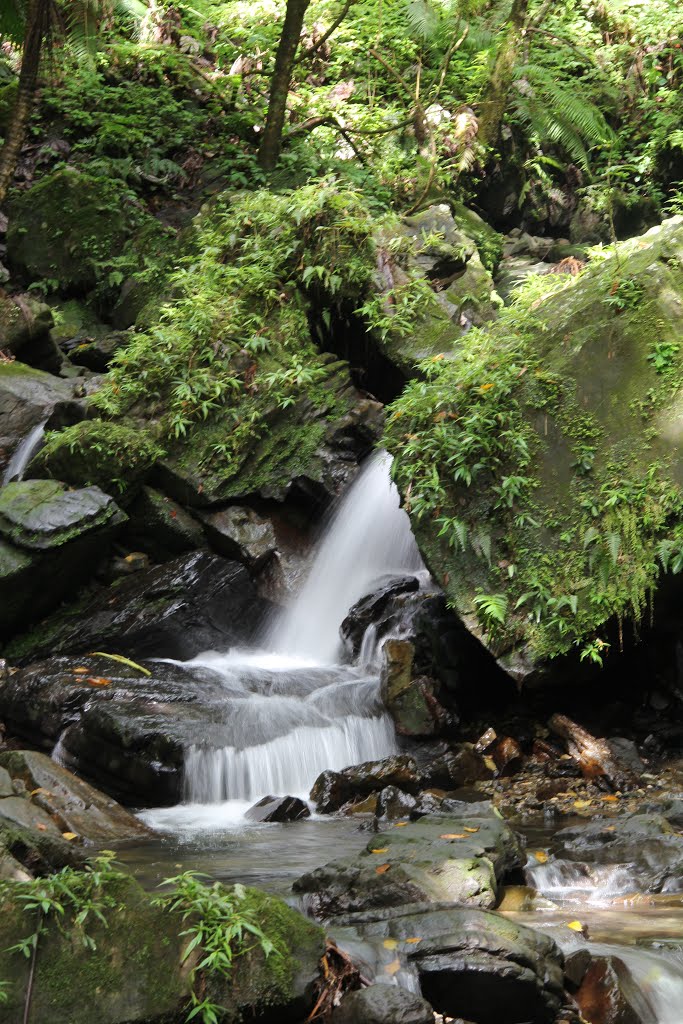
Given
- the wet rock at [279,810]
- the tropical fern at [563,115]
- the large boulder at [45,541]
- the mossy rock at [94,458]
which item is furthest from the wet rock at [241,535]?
the tropical fern at [563,115]

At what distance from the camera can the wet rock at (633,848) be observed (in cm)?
516

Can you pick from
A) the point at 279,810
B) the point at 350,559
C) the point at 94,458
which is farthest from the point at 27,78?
the point at 279,810

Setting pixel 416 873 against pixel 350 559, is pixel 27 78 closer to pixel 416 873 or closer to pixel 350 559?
pixel 350 559

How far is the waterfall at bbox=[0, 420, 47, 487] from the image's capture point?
34.6 ft

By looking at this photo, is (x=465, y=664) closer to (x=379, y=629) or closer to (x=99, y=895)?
(x=379, y=629)

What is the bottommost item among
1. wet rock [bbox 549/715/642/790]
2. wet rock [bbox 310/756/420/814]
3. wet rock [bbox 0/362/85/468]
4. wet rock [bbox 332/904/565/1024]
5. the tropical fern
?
wet rock [bbox 549/715/642/790]

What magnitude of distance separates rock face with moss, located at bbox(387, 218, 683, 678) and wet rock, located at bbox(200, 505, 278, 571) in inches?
97.7

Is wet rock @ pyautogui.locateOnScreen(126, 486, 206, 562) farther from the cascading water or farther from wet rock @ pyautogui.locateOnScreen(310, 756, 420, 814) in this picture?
wet rock @ pyautogui.locateOnScreen(310, 756, 420, 814)

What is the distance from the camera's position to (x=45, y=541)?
8.80 meters

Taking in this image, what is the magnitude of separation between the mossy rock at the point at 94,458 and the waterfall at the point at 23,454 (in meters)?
0.65

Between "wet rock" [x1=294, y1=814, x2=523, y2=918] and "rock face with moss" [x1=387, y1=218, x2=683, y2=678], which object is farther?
"rock face with moss" [x1=387, y1=218, x2=683, y2=678]

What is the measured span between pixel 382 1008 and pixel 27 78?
35.9 feet

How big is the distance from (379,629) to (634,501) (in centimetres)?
313

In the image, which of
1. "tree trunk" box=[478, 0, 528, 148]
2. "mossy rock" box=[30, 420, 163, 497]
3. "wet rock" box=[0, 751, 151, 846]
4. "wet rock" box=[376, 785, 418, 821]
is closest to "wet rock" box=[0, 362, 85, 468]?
"mossy rock" box=[30, 420, 163, 497]
